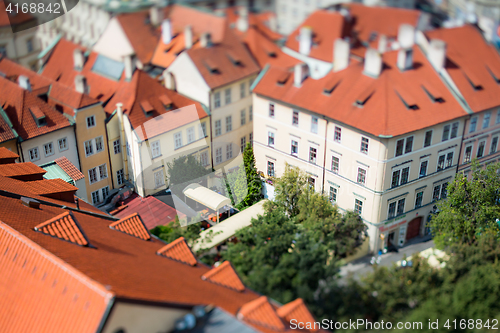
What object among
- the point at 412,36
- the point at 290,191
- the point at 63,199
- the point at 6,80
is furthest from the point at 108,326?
the point at 412,36

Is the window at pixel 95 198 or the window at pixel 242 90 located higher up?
the window at pixel 242 90

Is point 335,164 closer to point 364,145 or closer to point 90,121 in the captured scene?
point 364,145

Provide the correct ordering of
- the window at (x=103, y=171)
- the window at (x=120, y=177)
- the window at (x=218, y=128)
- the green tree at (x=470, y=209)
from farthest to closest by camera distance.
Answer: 1. the window at (x=218, y=128)
2. the window at (x=120, y=177)
3. the window at (x=103, y=171)
4. the green tree at (x=470, y=209)

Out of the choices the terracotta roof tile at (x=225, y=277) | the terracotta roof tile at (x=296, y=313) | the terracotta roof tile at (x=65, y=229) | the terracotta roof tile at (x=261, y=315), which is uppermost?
the terracotta roof tile at (x=65, y=229)

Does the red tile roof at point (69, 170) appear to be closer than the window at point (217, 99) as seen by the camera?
Yes

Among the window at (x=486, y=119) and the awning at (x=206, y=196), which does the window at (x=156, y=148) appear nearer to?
the awning at (x=206, y=196)

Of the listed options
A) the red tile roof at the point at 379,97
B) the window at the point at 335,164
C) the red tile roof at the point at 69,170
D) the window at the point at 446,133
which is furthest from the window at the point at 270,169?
the red tile roof at the point at 69,170
